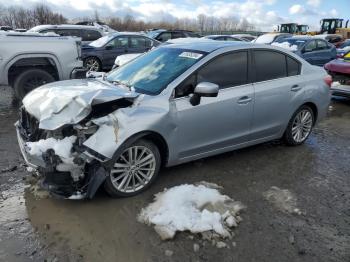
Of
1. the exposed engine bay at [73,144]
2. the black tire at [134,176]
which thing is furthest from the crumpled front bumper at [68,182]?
the black tire at [134,176]

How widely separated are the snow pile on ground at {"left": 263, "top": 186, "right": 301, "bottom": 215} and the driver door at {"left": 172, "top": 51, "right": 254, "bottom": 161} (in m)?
0.86

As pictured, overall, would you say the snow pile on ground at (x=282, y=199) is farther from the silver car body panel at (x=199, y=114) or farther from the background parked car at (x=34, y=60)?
the background parked car at (x=34, y=60)

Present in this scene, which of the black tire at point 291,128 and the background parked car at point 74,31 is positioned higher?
the background parked car at point 74,31

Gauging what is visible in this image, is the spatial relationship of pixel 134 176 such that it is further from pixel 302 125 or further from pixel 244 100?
pixel 302 125

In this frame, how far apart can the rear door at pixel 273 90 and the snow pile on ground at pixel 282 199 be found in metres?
0.96

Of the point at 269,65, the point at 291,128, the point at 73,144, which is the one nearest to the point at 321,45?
the point at 291,128

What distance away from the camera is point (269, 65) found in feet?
16.8

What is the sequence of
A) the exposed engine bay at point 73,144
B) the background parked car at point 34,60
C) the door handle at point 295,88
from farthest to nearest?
the background parked car at point 34,60 → the door handle at point 295,88 → the exposed engine bay at point 73,144

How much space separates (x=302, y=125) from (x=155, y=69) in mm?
2651

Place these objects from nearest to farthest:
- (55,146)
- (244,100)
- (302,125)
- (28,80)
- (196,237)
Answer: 1. (196,237)
2. (55,146)
3. (244,100)
4. (302,125)
5. (28,80)

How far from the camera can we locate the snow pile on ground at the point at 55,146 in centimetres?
347

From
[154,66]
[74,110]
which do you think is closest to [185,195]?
[74,110]

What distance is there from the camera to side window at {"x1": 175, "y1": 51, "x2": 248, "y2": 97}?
4.26 m

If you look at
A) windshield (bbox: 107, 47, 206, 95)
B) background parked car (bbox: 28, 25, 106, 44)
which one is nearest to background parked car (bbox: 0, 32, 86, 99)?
windshield (bbox: 107, 47, 206, 95)
